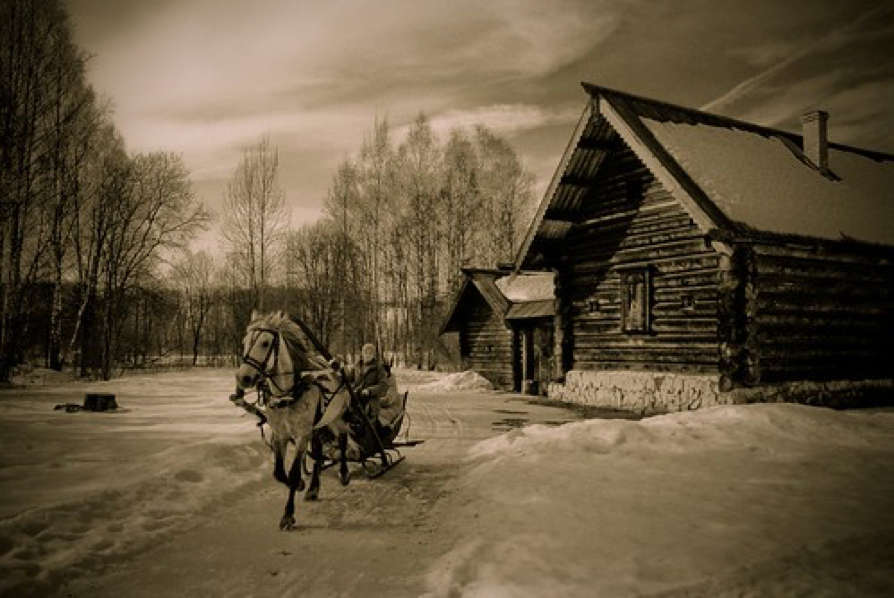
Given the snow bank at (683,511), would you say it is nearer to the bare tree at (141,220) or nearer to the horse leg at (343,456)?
the horse leg at (343,456)

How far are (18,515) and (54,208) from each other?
71.4 ft

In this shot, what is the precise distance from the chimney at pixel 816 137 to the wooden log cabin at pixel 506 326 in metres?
9.04

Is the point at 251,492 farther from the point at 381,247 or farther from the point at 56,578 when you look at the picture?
the point at 381,247

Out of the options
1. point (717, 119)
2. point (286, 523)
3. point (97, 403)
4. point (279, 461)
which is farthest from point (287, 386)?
point (717, 119)

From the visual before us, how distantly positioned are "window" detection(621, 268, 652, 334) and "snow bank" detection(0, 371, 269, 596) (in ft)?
31.0

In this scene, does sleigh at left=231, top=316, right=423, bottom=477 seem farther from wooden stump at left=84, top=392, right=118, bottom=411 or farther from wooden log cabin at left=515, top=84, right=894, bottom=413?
wooden log cabin at left=515, top=84, right=894, bottom=413

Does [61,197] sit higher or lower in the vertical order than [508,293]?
higher

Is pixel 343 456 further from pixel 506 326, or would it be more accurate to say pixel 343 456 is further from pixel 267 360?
pixel 506 326

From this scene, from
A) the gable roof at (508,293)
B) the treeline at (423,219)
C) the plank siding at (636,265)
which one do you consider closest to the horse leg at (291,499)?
the plank siding at (636,265)

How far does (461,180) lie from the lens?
3303cm

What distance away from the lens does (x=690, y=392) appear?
39.7 feet

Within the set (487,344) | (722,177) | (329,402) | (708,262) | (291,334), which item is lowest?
(487,344)

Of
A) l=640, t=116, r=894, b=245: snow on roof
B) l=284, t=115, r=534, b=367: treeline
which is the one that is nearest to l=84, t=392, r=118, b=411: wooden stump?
l=640, t=116, r=894, b=245: snow on roof

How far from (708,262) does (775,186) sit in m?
3.02
